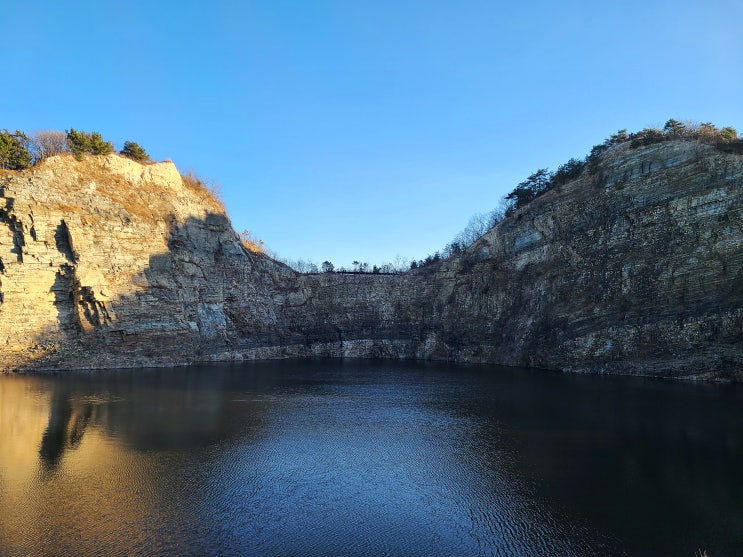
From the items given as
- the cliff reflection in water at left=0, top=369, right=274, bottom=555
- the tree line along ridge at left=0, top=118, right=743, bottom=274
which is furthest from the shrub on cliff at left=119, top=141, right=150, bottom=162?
the cliff reflection in water at left=0, top=369, right=274, bottom=555

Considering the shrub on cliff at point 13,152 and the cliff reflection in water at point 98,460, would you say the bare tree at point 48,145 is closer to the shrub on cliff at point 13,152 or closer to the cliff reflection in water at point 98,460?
the shrub on cliff at point 13,152

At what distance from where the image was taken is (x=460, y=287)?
206 ft

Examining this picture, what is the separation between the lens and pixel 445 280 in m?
65.2

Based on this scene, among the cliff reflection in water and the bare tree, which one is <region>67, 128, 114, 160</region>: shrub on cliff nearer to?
the bare tree

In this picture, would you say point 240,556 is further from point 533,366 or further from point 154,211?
point 154,211

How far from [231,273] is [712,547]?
5416 centimetres

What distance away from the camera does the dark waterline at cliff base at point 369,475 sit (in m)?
10.0

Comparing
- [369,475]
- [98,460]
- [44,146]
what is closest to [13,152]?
[44,146]

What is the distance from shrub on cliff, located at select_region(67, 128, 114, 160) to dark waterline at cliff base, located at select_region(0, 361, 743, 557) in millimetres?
30288

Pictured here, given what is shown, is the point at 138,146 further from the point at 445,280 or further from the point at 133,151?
the point at 445,280

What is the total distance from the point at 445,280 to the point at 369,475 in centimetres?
5244

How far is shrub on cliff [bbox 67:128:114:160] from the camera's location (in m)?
47.4

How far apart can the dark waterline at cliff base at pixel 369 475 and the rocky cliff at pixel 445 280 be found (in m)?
14.1

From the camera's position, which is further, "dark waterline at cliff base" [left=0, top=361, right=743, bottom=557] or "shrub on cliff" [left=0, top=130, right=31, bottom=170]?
"shrub on cliff" [left=0, top=130, right=31, bottom=170]
